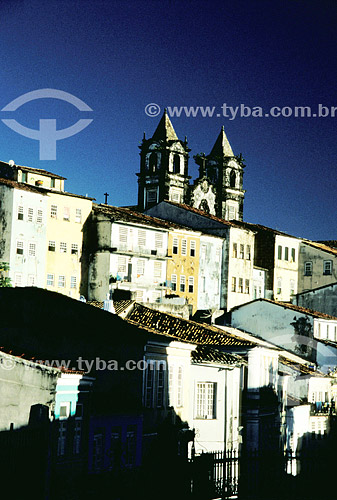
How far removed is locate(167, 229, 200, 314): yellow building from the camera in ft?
259

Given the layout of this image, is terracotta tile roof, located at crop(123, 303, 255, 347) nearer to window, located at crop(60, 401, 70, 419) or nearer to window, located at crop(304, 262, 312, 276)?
window, located at crop(60, 401, 70, 419)

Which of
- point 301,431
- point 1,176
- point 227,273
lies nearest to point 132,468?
point 301,431

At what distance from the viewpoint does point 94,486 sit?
26.0 metres

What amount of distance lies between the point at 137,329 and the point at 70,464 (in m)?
7.10

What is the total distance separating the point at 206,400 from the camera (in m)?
36.0

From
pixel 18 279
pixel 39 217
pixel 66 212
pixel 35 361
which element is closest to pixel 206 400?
pixel 35 361

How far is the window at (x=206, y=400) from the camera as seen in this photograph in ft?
117

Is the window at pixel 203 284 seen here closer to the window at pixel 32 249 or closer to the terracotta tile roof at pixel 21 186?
the window at pixel 32 249

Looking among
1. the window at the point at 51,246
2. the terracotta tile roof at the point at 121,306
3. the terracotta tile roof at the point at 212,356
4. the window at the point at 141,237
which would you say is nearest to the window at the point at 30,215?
the window at the point at 51,246

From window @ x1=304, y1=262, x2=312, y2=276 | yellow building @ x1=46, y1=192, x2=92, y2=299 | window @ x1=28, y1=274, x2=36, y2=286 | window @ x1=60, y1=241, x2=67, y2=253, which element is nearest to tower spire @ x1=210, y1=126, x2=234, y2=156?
window @ x1=304, y1=262, x2=312, y2=276

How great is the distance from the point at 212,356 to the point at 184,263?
1733 inches

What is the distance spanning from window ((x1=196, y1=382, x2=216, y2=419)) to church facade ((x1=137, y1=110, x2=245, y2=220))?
70.8m

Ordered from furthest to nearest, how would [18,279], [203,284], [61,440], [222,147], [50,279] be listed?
[222,147], [203,284], [50,279], [18,279], [61,440]

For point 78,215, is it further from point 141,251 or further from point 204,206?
point 204,206
